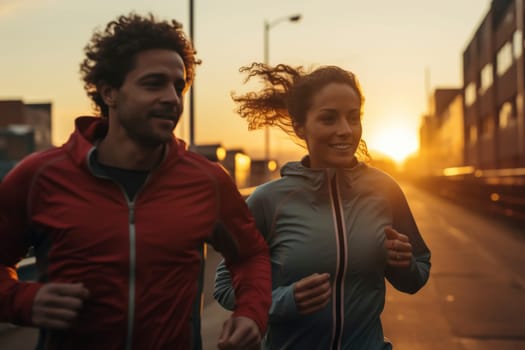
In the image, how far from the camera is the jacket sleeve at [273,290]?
9.34 ft

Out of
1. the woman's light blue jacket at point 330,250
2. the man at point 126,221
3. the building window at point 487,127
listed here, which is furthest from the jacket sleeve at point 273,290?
the building window at point 487,127

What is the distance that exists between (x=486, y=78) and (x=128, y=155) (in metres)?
57.6

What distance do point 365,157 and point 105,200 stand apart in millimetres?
1539

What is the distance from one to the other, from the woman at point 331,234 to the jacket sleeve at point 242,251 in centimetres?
23

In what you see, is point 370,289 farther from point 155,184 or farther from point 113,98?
point 113,98

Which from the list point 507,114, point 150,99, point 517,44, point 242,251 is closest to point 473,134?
point 507,114

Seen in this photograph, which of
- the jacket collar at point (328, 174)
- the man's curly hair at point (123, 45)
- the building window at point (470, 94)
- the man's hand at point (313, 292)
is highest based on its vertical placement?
the building window at point (470, 94)

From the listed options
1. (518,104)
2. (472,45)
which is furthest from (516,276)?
(472,45)

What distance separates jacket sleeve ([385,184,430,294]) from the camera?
10.4ft

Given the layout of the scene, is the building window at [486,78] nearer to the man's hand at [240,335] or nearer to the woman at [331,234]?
the woman at [331,234]

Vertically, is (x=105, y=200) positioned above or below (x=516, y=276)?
above

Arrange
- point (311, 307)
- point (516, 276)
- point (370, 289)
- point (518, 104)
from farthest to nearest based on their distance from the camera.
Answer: point (518, 104)
point (516, 276)
point (370, 289)
point (311, 307)

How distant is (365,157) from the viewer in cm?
350

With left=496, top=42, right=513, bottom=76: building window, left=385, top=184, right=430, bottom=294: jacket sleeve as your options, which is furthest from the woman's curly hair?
left=496, top=42, right=513, bottom=76: building window
